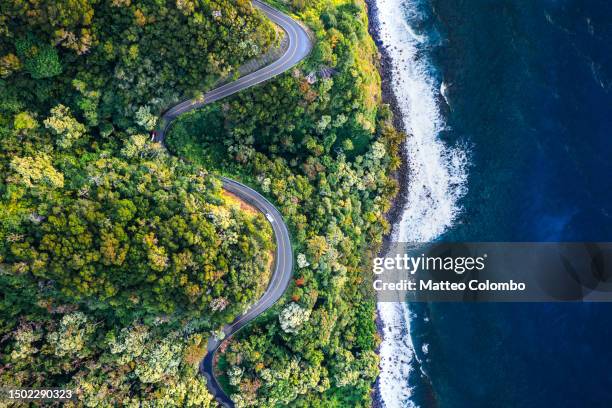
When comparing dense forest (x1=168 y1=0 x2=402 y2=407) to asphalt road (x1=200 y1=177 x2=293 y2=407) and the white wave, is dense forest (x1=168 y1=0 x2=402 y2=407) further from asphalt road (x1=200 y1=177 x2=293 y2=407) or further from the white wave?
the white wave

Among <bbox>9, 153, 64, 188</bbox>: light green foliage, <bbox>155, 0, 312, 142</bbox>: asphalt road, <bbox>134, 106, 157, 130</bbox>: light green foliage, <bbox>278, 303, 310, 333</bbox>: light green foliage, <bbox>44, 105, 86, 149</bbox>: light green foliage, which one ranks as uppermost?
<bbox>155, 0, 312, 142</bbox>: asphalt road

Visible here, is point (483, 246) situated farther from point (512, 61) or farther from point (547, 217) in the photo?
point (512, 61)

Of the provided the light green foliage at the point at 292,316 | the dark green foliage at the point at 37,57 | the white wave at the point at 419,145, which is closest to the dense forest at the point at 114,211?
the dark green foliage at the point at 37,57

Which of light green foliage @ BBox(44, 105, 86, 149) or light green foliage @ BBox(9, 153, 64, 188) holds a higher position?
light green foliage @ BBox(44, 105, 86, 149)

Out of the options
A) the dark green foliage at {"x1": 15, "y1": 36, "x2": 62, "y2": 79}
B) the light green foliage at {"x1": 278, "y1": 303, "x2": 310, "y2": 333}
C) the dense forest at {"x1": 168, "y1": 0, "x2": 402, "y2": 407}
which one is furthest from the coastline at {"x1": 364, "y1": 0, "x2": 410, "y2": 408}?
the dark green foliage at {"x1": 15, "y1": 36, "x2": 62, "y2": 79}

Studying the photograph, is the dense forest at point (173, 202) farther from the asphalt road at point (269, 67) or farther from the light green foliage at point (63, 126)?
the asphalt road at point (269, 67)

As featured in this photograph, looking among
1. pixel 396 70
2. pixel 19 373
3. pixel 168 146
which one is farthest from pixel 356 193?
pixel 19 373

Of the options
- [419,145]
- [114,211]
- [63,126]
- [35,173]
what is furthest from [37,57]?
[419,145]
